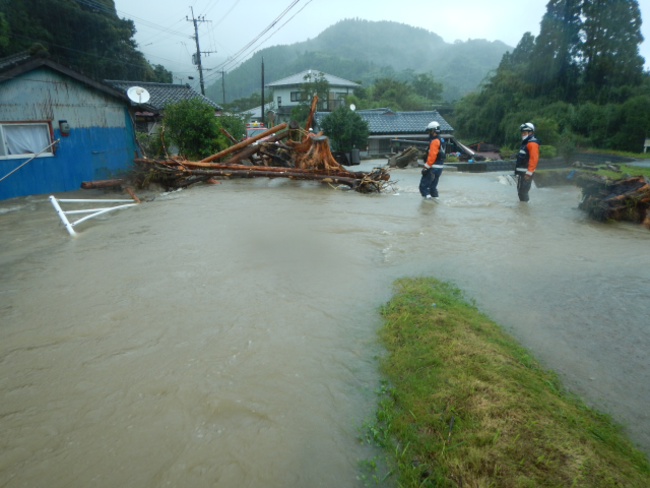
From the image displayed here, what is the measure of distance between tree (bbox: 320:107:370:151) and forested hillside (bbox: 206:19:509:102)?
5322 cm

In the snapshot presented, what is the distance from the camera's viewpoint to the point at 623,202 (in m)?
8.50

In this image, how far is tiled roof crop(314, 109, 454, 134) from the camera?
2827 centimetres

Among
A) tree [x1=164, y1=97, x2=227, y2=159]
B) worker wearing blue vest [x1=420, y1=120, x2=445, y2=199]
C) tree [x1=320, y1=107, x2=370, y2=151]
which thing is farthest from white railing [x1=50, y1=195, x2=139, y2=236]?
tree [x1=320, y1=107, x2=370, y2=151]

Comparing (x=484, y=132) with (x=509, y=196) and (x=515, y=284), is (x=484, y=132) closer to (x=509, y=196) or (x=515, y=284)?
(x=509, y=196)

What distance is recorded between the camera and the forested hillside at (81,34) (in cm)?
2448

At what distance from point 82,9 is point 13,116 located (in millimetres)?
22599

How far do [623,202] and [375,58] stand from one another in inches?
4797

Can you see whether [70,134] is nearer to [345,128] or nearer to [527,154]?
[527,154]

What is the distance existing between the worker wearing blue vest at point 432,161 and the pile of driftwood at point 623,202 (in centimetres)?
337

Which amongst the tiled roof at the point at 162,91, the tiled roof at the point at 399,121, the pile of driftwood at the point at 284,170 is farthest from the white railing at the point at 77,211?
the tiled roof at the point at 399,121

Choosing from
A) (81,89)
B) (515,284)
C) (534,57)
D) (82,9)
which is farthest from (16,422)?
(534,57)

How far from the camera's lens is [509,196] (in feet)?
39.6

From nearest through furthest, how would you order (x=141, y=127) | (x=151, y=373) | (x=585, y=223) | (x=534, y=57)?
(x=151, y=373), (x=585, y=223), (x=141, y=127), (x=534, y=57)

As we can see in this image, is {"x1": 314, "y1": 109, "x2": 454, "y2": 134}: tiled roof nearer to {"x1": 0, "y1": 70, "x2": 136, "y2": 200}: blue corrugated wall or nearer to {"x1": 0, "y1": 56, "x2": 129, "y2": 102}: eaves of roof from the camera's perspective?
{"x1": 0, "y1": 70, "x2": 136, "y2": 200}: blue corrugated wall
